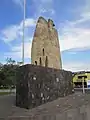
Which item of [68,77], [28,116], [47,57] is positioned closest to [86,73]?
[47,57]

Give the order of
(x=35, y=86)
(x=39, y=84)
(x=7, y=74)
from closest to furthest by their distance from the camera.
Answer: (x=35, y=86) → (x=39, y=84) → (x=7, y=74)

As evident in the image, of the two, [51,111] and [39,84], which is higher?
[39,84]

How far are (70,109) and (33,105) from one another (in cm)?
130

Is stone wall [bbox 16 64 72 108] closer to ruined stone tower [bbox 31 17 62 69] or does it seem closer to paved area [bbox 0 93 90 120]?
paved area [bbox 0 93 90 120]

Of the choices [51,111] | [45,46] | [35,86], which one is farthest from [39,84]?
[45,46]

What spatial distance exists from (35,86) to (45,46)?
4182cm

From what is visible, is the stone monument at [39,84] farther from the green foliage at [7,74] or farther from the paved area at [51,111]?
the green foliage at [7,74]

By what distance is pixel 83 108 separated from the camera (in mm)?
9500

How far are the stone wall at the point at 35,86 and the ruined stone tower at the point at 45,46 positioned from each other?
117 ft

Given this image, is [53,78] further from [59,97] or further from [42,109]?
[42,109]

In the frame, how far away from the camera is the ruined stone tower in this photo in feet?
155

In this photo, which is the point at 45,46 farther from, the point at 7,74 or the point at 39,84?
the point at 39,84

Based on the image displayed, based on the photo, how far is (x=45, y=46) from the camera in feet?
167

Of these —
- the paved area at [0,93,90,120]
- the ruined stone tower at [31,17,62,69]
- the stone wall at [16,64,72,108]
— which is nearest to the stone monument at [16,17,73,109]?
the stone wall at [16,64,72,108]
